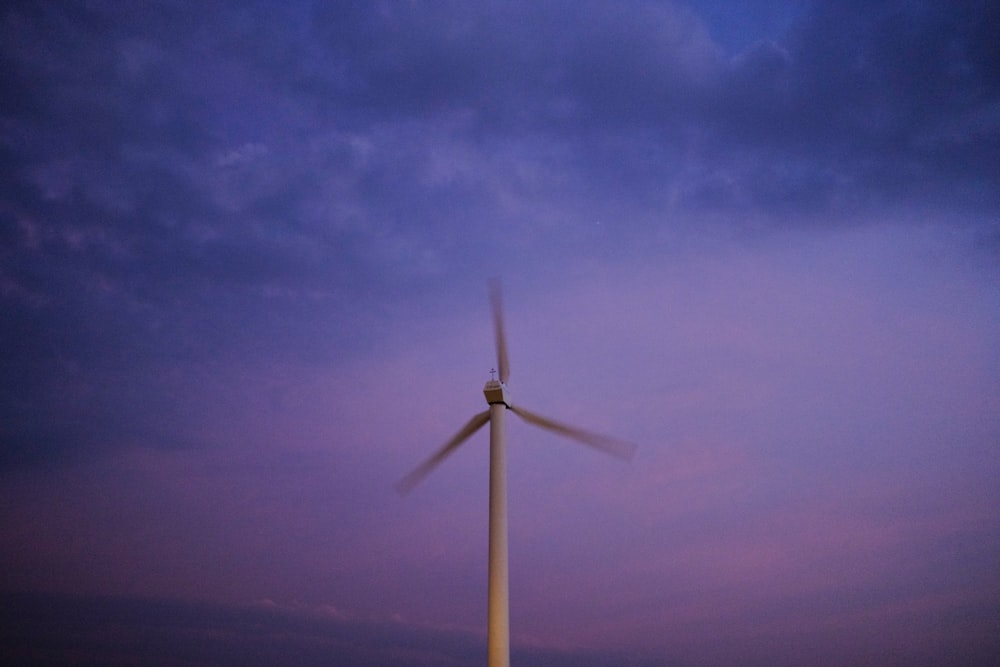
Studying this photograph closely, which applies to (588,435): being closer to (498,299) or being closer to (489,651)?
(498,299)

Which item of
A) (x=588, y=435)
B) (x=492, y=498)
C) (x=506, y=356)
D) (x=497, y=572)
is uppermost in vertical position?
(x=506, y=356)

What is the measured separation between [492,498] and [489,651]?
28.6ft

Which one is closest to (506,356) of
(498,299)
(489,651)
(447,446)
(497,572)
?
(498,299)

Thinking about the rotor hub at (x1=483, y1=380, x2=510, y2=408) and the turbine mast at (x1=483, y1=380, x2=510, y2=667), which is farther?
the rotor hub at (x1=483, y1=380, x2=510, y2=408)

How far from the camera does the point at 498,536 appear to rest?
48.2m

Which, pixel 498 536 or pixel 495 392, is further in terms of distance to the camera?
pixel 495 392

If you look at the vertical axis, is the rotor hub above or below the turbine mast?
above

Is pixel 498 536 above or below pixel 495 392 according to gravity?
below

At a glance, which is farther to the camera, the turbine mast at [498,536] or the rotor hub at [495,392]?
the rotor hub at [495,392]

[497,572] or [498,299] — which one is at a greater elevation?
[498,299]

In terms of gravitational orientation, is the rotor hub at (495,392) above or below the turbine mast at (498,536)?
above

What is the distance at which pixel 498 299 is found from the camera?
54.3 meters

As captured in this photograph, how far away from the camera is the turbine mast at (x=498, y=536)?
149 feet

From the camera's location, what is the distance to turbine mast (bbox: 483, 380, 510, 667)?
45344mm
